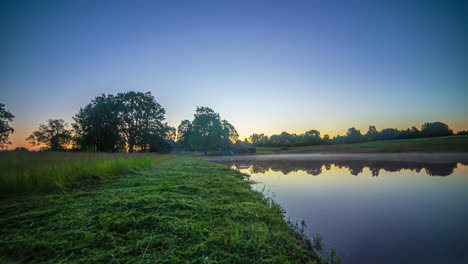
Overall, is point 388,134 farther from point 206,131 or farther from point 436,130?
point 206,131

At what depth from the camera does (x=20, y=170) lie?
110 inches

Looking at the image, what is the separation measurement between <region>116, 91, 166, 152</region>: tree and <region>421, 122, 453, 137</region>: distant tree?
54.8 meters

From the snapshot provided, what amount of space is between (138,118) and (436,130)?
59305 mm

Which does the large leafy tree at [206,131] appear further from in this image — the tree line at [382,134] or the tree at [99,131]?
the tree line at [382,134]

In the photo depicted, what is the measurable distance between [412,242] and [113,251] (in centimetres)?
328

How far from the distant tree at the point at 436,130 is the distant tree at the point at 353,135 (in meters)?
13.2

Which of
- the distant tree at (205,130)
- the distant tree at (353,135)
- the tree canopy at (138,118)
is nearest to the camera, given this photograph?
the tree canopy at (138,118)

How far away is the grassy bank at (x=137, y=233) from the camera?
4.09ft

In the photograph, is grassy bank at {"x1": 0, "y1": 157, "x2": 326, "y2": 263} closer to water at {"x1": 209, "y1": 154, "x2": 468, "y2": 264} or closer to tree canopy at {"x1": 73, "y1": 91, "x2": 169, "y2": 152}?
water at {"x1": 209, "y1": 154, "x2": 468, "y2": 264}

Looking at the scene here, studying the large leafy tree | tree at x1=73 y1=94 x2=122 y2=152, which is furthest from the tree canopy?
tree at x1=73 y1=94 x2=122 y2=152

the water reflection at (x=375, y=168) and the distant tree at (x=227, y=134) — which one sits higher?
the distant tree at (x=227, y=134)

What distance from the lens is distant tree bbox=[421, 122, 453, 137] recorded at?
33.9 meters

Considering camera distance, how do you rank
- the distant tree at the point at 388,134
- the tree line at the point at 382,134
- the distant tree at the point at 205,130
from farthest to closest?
1. the distant tree at the point at 388,134
2. the tree line at the point at 382,134
3. the distant tree at the point at 205,130

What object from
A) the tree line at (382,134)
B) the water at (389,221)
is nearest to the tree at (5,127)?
the water at (389,221)
